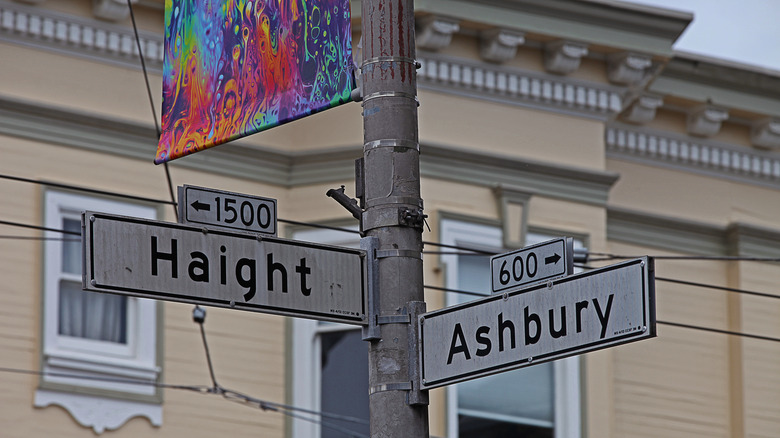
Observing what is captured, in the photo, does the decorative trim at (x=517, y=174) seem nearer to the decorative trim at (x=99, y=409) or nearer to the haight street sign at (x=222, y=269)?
the decorative trim at (x=99, y=409)

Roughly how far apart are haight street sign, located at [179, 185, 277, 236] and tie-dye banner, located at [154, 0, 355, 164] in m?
0.40

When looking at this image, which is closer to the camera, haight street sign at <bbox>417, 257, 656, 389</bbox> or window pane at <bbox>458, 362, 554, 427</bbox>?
haight street sign at <bbox>417, 257, 656, 389</bbox>

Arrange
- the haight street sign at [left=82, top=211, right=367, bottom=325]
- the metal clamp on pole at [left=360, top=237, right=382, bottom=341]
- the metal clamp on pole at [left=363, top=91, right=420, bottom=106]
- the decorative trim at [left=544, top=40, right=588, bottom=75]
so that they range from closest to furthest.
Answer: the haight street sign at [left=82, top=211, right=367, bottom=325]
the metal clamp on pole at [left=360, top=237, right=382, bottom=341]
the metal clamp on pole at [left=363, top=91, right=420, bottom=106]
the decorative trim at [left=544, top=40, right=588, bottom=75]

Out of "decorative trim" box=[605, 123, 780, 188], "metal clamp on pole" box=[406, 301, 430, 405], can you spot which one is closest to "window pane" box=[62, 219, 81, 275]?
"decorative trim" box=[605, 123, 780, 188]

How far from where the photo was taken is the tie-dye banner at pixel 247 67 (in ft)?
20.4

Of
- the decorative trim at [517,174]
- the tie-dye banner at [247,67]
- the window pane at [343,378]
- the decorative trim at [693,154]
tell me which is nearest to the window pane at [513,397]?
the window pane at [343,378]

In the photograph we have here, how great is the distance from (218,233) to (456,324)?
0.99m

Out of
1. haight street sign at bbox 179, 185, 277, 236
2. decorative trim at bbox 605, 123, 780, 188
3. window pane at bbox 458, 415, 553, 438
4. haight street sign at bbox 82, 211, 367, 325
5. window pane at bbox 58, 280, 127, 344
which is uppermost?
decorative trim at bbox 605, 123, 780, 188

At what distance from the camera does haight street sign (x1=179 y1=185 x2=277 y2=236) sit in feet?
19.4

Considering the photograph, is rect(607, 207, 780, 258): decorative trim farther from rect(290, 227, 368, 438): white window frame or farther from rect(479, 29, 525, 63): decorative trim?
rect(290, 227, 368, 438): white window frame

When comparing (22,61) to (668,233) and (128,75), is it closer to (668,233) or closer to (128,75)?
(128,75)

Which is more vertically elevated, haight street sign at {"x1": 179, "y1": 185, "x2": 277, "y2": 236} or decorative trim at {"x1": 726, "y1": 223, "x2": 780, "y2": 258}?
decorative trim at {"x1": 726, "y1": 223, "x2": 780, "y2": 258}

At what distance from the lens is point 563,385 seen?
14562mm

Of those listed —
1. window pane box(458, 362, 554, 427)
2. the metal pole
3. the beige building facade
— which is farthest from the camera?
window pane box(458, 362, 554, 427)
